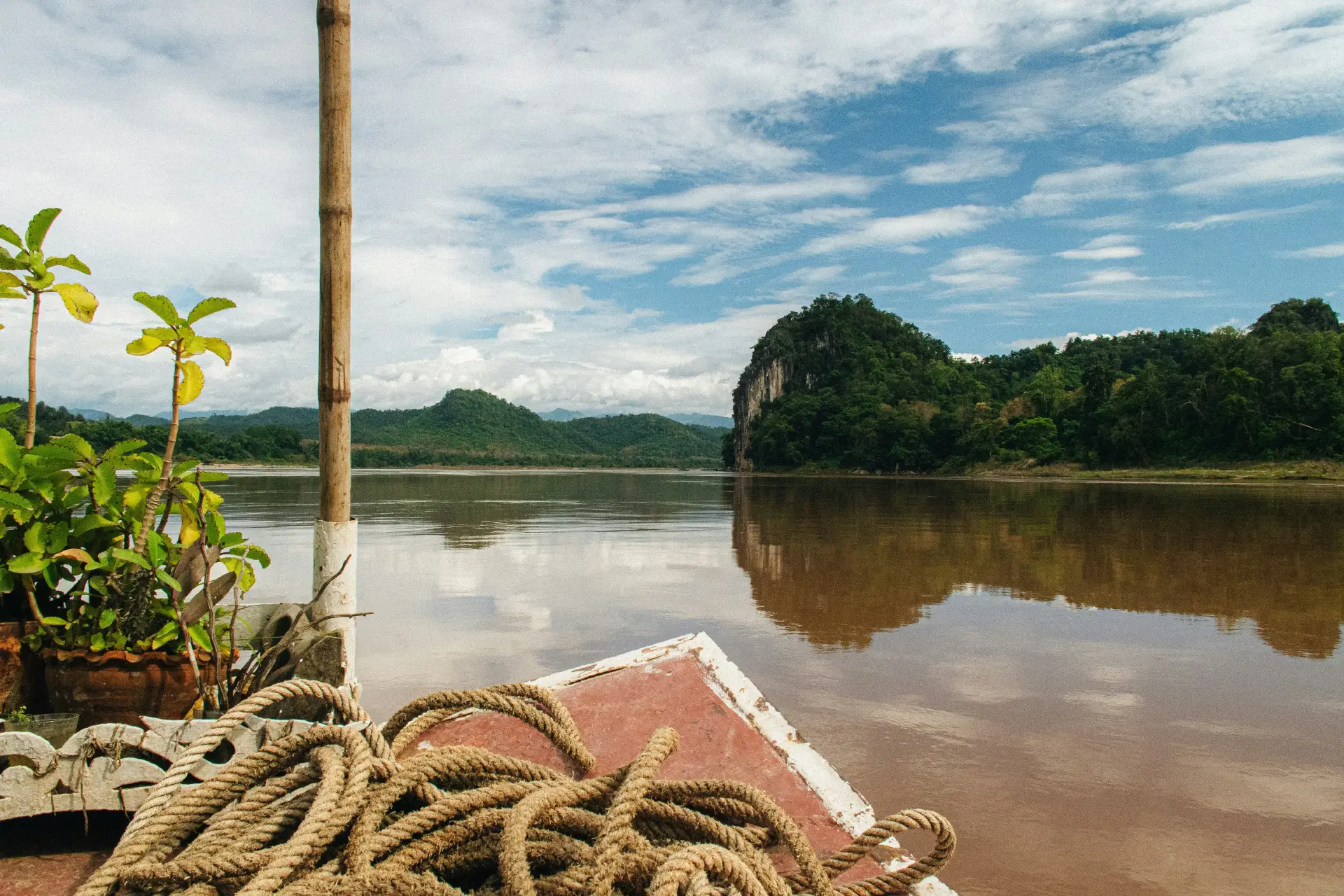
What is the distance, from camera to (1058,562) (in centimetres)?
1146

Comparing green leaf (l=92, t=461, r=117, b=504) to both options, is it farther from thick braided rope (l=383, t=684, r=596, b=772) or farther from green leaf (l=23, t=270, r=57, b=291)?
thick braided rope (l=383, t=684, r=596, b=772)

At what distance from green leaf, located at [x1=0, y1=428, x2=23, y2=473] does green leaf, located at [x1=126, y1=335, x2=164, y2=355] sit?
44 centimetres

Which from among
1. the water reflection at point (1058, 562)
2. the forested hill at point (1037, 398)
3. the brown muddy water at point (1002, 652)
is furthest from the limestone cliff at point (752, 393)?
the brown muddy water at point (1002, 652)

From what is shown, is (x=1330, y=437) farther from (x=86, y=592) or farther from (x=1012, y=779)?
(x=86, y=592)

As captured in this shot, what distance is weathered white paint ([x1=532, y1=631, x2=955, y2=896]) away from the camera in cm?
219

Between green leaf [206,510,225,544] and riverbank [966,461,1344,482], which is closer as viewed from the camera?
green leaf [206,510,225,544]

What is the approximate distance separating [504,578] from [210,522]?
273 inches

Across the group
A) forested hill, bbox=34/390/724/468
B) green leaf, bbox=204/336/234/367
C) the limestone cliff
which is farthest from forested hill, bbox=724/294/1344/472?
green leaf, bbox=204/336/234/367

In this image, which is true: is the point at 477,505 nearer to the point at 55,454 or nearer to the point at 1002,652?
the point at 1002,652

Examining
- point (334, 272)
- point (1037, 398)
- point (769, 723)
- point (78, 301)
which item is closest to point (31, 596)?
point (78, 301)

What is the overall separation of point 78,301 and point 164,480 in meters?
0.75

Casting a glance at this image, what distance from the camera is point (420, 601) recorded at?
8.38 metres

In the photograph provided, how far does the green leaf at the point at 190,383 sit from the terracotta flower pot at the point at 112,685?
887mm

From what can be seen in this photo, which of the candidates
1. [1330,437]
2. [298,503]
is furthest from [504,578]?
[1330,437]
